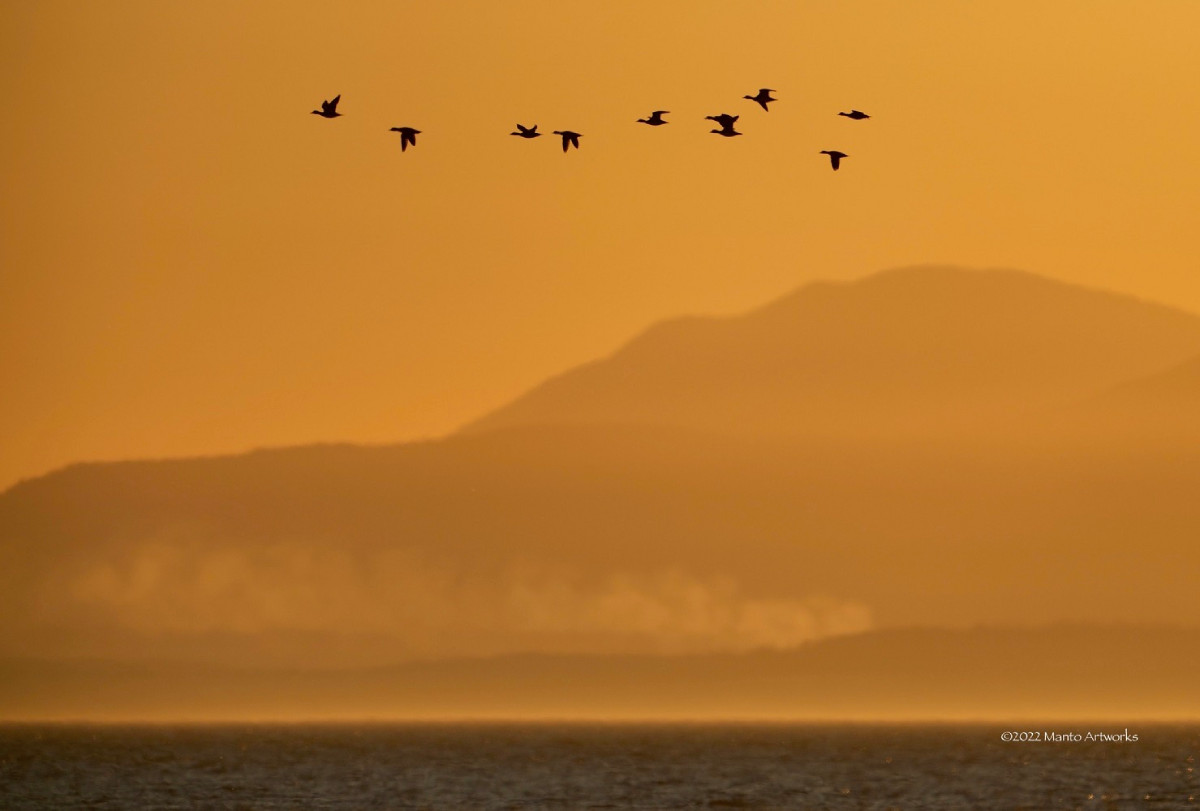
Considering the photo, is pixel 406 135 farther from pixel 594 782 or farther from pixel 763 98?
pixel 594 782

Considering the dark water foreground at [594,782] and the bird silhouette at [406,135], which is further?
the dark water foreground at [594,782]

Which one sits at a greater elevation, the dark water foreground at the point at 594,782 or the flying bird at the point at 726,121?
the flying bird at the point at 726,121

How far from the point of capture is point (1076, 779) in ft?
494

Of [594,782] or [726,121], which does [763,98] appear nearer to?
[726,121]

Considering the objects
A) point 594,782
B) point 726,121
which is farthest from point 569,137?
point 594,782

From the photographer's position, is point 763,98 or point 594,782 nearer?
point 763,98

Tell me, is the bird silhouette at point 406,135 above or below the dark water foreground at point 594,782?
above

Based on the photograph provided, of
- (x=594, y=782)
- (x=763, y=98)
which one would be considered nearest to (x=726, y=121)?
(x=763, y=98)

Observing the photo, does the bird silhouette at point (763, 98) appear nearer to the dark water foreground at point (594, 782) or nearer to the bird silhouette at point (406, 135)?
the bird silhouette at point (406, 135)

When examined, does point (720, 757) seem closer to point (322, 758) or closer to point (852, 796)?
point (322, 758)

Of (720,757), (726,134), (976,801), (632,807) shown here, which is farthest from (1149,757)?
(726,134)

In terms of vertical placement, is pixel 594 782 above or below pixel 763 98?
below

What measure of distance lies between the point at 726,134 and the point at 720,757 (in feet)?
394

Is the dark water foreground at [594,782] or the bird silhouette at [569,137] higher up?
the bird silhouette at [569,137]
